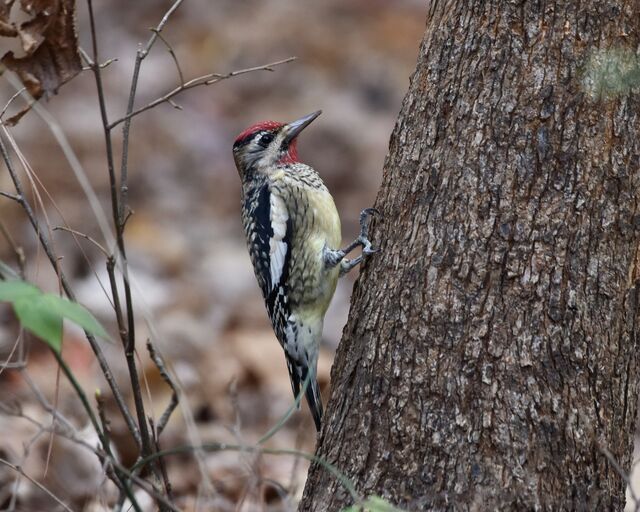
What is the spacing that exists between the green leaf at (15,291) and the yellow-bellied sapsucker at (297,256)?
87.2 inches

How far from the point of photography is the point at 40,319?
196 cm

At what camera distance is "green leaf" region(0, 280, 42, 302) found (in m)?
1.99

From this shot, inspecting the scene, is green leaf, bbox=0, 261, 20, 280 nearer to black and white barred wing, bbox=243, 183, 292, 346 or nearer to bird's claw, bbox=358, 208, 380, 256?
bird's claw, bbox=358, 208, 380, 256

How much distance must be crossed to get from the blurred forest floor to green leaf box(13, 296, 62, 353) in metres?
1.34

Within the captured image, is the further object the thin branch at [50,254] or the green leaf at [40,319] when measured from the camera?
the thin branch at [50,254]

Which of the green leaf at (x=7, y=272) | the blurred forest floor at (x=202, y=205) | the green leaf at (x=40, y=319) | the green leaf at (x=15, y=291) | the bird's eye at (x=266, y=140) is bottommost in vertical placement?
the blurred forest floor at (x=202, y=205)

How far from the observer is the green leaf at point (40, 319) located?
1.94 m

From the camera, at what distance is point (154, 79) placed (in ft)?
31.0

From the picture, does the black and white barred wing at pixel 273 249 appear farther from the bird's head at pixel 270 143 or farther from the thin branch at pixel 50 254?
the thin branch at pixel 50 254

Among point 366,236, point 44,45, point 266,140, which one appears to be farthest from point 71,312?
point 266,140

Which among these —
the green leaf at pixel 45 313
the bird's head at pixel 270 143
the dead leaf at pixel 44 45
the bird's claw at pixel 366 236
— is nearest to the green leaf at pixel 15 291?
the green leaf at pixel 45 313

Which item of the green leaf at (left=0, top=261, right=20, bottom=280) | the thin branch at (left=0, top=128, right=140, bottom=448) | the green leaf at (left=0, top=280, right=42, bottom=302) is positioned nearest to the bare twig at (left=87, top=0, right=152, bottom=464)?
the thin branch at (left=0, top=128, right=140, bottom=448)

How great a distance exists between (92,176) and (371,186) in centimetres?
241

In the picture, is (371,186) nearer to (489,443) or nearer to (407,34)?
(407,34)
